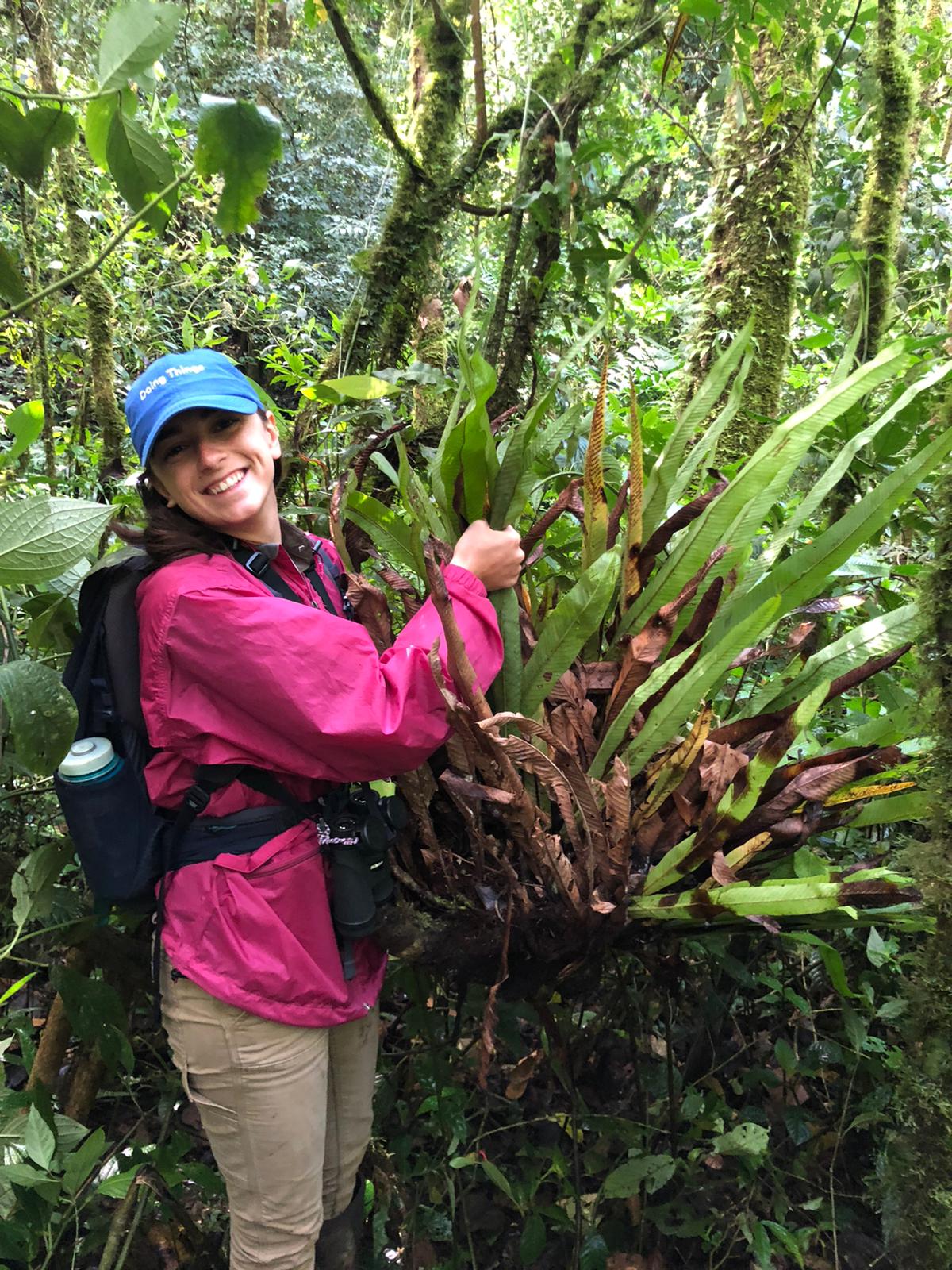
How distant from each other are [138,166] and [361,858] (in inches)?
39.9

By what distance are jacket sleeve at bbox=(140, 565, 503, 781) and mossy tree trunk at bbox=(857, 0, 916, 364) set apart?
165 cm

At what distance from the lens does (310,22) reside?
5.56ft

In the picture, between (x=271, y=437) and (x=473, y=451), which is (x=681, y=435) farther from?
(x=271, y=437)

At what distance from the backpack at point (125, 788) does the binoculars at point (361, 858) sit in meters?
0.08

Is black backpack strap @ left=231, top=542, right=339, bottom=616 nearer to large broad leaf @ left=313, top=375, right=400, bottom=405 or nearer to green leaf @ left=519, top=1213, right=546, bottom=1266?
large broad leaf @ left=313, top=375, right=400, bottom=405

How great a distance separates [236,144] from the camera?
0.90 meters

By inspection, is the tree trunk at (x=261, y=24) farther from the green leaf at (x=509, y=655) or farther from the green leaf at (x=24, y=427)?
Answer: the green leaf at (x=509, y=655)

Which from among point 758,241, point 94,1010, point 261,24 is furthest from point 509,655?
point 261,24

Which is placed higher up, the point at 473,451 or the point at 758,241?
the point at 758,241

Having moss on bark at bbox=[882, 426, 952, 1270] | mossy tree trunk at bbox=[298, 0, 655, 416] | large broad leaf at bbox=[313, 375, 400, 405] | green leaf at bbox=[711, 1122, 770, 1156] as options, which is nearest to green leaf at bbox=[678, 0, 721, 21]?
mossy tree trunk at bbox=[298, 0, 655, 416]

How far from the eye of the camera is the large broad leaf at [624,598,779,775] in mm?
952

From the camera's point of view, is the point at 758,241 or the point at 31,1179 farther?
the point at 758,241

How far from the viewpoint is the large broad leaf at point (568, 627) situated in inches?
38.1

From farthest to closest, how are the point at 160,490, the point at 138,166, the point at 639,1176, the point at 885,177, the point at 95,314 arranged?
the point at 95,314 → the point at 885,177 → the point at 639,1176 → the point at 160,490 → the point at 138,166
